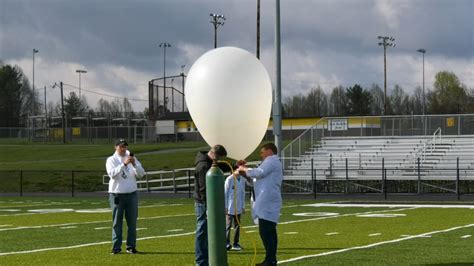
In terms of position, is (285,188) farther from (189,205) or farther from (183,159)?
(183,159)

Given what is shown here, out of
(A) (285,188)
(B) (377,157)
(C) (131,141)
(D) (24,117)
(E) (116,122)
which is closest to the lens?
(A) (285,188)

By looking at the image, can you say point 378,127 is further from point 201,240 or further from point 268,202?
point 268,202

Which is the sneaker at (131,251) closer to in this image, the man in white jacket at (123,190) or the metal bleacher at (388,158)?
the man in white jacket at (123,190)

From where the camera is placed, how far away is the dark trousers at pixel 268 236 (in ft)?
35.4

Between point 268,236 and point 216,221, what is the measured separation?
9.80 feet

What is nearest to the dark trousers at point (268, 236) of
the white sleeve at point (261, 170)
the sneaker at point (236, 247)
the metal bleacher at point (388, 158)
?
the white sleeve at point (261, 170)

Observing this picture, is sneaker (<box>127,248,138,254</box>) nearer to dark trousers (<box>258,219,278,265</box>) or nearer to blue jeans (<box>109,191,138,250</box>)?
blue jeans (<box>109,191,138,250</box>)

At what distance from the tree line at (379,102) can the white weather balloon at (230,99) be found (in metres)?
97.5

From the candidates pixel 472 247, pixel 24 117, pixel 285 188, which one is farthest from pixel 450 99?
pixel 472 247

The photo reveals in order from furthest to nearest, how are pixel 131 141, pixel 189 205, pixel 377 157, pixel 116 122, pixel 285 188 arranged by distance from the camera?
pixel 116 122
pixel 131 141
pixel 377 157
pixel 285 188
pixel 189 205

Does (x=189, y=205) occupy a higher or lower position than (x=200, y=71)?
lower

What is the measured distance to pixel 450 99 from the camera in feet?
366

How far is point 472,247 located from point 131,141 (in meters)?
66.1

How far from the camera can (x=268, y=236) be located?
35.6 feet
